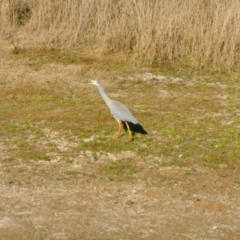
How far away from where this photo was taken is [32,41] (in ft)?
42.7

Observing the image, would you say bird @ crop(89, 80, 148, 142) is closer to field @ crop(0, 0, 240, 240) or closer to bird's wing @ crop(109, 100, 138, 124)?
bird's wing @ crop(109, 100, 138, 124)

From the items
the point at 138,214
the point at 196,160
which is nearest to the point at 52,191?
the point at 138,214

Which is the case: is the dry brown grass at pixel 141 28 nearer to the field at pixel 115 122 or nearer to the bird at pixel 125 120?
the field at pixel 115 122

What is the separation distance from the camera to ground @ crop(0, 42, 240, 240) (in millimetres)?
6738

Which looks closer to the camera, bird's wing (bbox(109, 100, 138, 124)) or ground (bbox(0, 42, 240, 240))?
ground (bbox(0, 42, 240, 240))

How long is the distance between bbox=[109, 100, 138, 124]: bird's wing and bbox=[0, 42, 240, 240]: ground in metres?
0.27

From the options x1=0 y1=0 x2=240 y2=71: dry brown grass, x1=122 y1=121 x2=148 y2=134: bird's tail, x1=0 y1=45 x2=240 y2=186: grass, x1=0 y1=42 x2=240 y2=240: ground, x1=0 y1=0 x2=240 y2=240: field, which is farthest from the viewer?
x1=0 y1=0 x2=240 y2=71: dry brown grass

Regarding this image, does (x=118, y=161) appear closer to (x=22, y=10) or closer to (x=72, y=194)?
(x=72, y=194)

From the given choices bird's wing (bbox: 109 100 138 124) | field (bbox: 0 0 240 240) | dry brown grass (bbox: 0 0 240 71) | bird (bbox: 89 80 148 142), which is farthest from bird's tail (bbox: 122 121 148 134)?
dry brown grass (bbox: 0 0 240 71)

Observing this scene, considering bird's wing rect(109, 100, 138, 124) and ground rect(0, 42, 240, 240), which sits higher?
bird's wing rect(109, 100, 138, 124)

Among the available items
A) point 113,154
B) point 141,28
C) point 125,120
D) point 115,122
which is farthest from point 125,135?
point 141,28

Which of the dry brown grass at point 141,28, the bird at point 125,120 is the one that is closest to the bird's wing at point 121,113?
the bird at point 125,120

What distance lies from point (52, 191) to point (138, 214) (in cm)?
98

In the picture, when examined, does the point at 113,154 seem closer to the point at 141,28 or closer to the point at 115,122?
the point at 115,122
